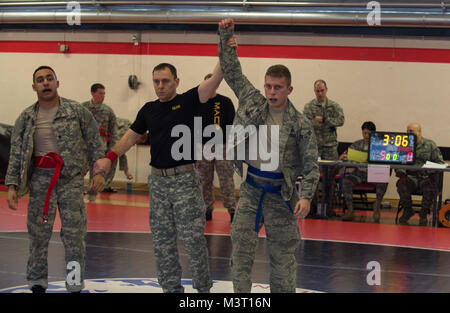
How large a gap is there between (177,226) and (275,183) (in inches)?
35.3

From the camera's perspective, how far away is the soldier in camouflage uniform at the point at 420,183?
1077 centimetres

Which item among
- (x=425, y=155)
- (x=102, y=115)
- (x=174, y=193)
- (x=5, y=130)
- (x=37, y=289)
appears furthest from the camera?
(x=5, y=130)

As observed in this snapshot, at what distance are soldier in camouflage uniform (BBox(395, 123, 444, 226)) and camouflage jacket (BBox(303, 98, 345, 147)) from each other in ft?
4.04

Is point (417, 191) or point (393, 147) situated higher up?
point (393, 147)

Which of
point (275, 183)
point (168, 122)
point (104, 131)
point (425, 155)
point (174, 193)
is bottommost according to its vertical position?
point (174, 193)

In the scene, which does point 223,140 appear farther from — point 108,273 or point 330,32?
point 330,32

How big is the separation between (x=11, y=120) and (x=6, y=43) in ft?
5.56

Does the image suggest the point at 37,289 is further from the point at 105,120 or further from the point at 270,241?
the point at 105,120

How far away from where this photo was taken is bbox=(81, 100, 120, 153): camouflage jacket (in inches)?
456

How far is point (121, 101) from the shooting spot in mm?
13797

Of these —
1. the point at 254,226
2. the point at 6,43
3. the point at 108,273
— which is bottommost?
the point at 108,273

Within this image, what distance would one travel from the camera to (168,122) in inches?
204

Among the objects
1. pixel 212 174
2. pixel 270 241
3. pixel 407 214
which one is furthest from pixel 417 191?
pixel 270 241
